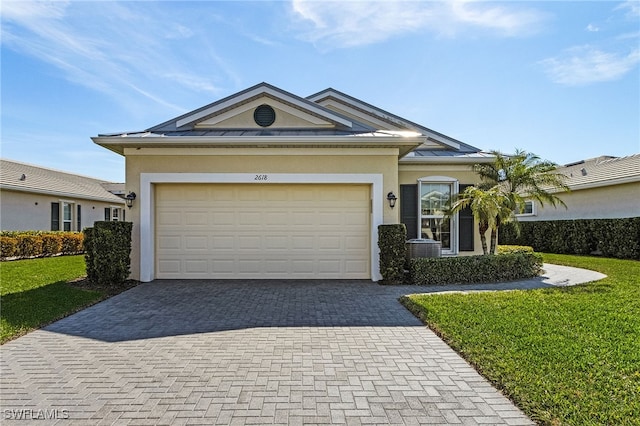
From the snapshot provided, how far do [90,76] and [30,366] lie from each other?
10.1 m

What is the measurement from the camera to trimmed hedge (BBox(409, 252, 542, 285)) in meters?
9.33

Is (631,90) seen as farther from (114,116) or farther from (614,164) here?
(114,116)

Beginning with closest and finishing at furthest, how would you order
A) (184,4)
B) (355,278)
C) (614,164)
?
(184,4), (355,278), (614,164)

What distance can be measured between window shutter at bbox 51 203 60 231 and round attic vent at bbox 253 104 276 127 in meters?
13.8

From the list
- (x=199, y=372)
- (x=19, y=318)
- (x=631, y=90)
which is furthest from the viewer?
(x=631, y=90)

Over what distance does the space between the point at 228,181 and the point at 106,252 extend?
340 centimetres

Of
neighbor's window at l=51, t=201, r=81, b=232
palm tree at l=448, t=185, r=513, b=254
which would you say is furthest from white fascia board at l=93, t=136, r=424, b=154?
neighbor's window at l=51, t=201, r=81, b=232

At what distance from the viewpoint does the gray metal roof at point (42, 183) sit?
625 inches

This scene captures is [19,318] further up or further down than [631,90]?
further down

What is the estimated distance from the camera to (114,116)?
13.4m

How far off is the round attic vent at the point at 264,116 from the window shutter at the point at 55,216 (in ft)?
45.4

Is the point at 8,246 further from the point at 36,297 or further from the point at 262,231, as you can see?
the point at 262,231

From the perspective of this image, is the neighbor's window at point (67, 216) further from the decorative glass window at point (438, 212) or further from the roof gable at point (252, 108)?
the decorative glass window at point (438, 212)

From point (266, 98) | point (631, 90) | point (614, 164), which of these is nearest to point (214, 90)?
point (266, 98)
